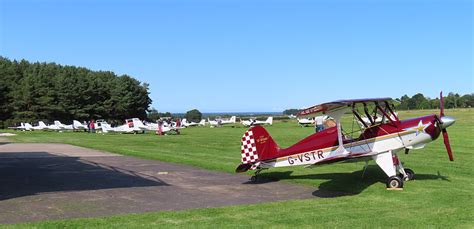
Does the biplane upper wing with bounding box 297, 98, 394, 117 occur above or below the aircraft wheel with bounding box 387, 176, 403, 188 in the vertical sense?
above

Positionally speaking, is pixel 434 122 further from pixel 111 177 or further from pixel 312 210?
pixel 111 177

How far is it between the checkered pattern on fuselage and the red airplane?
0.24 m

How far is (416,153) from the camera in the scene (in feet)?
65.9

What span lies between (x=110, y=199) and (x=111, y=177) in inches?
151

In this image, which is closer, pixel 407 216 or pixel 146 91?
pixel 407 216

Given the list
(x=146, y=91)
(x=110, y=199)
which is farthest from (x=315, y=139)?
(x=146, y=91)

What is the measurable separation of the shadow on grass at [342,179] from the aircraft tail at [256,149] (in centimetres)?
62

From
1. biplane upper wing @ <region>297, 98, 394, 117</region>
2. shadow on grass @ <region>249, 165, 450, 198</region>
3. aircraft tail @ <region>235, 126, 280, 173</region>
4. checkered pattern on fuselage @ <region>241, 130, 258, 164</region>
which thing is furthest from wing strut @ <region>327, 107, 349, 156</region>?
checkered pattern on fuselage @ <region>241, 130, 258, 164</region>

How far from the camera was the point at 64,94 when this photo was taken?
82.0 m

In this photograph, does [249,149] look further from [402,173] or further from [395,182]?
[402,173]

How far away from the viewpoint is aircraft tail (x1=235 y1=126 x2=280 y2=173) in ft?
41.4

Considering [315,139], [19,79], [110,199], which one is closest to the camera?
[110,199]

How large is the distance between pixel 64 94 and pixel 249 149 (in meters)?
76.1

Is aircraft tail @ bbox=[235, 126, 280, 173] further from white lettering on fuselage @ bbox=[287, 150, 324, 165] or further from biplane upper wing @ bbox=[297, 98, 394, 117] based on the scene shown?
biplane upper wing @ bbox=[297, 98, 394, 117]
